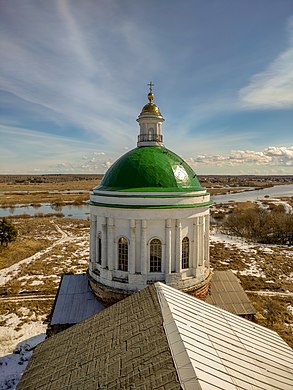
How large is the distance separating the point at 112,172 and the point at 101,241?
326cm

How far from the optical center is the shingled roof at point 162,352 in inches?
237

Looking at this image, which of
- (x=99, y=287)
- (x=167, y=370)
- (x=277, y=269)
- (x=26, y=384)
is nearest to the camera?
(x=167, y=370)

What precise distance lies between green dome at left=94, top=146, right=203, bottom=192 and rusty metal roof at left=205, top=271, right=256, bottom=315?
4973 mm

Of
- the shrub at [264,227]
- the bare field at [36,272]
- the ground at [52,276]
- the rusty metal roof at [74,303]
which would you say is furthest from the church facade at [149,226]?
the shrub at [264,227]

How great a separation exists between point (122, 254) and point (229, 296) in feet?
17.5

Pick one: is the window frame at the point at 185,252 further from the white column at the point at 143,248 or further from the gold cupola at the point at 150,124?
the gold cupola at the point at 150,124

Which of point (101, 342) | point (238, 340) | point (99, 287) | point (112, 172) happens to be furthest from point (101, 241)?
point (238, 340)

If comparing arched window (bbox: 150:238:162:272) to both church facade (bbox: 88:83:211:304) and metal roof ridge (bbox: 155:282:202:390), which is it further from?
metal roof ridge (bbox: 155:282:202:390)

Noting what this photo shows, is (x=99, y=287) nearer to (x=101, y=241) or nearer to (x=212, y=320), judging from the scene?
(x=101, y=241)

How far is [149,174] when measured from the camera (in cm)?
1373

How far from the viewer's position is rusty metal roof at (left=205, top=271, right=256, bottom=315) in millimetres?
13523

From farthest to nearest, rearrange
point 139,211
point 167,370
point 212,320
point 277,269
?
1. point 277,269
2. point 139,211
3. point 212,320
4. point 167,370

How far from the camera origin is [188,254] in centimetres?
1417

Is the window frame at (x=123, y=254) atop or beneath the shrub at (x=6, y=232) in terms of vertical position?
atop
